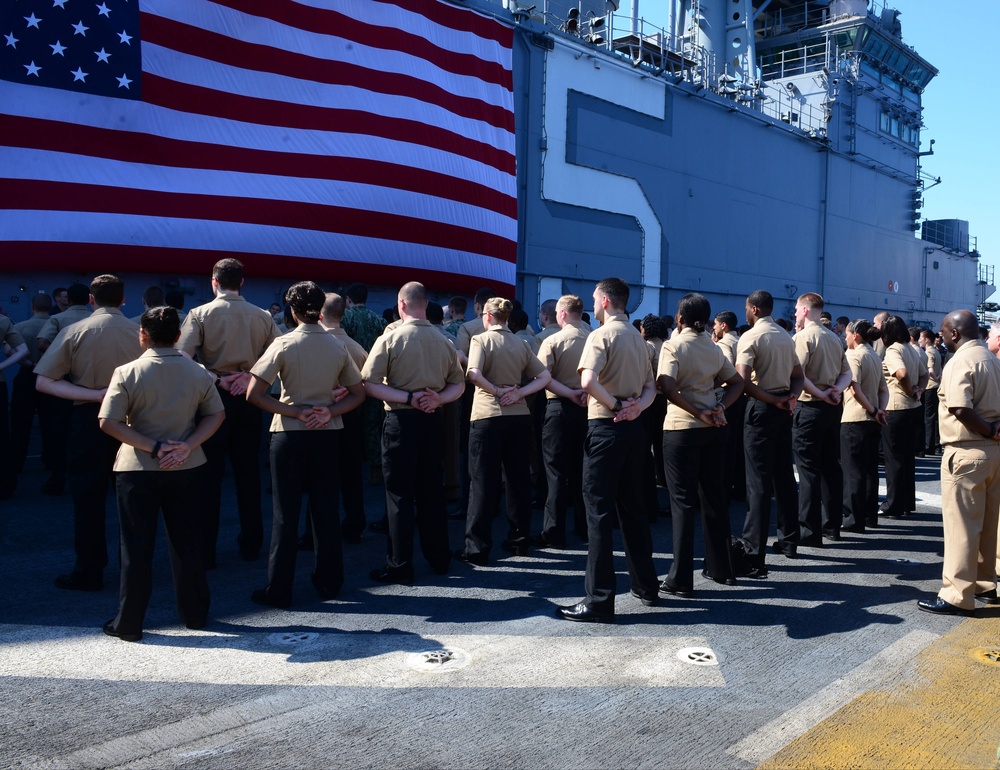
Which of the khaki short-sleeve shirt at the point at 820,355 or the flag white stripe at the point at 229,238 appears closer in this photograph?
the khaki short-sleeve shirt at the point at 820,355

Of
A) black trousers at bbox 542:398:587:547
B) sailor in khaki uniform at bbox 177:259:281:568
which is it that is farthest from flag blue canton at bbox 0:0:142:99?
black trousers at bbox 542:398:587:547

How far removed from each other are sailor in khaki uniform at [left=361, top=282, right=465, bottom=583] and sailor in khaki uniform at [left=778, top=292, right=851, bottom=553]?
277cm

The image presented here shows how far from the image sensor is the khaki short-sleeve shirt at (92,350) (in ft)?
16.1

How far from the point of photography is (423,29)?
13.0 m

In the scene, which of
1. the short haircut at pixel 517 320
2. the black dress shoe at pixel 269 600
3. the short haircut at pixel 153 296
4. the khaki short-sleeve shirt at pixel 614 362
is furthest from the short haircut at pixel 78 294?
the khaki short-sleeve shirt at pixel 614 362

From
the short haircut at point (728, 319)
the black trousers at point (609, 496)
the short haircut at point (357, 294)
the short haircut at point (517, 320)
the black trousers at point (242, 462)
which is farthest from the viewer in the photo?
the short haircut at point (357, 294)

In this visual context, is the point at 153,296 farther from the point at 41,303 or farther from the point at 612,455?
the point at 612,455

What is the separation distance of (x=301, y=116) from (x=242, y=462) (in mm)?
7029

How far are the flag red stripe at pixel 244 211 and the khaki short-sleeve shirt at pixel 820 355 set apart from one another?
23.4ft

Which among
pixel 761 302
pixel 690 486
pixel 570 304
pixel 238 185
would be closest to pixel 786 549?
pixel 690 486

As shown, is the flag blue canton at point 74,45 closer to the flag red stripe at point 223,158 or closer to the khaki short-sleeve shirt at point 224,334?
the flag red stripe at point 223,158

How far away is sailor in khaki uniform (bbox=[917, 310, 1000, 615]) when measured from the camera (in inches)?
184

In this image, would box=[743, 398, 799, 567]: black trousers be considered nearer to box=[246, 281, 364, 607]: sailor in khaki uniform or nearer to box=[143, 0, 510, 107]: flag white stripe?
box=[246, 281, 364, 607]: sailor in khaki uniform

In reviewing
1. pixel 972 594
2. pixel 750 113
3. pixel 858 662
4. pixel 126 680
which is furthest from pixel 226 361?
pixel 750 113
